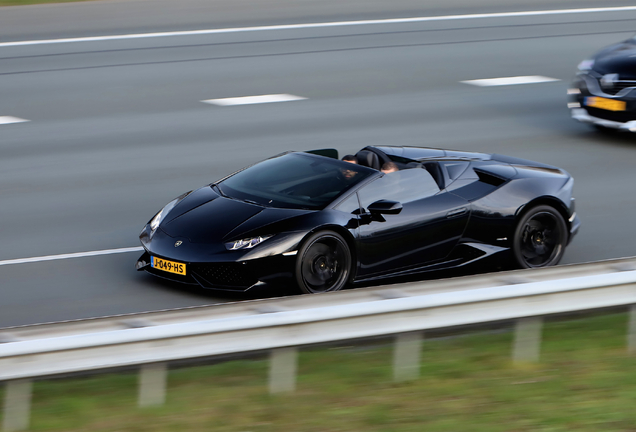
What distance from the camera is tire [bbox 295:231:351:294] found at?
805 centimetres

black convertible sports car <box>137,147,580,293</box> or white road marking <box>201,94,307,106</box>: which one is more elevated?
white road marking <box>201,94,307,106</box>

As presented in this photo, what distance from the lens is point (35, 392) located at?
18.5 feet

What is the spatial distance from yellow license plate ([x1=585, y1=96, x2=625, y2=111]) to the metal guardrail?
322 inches

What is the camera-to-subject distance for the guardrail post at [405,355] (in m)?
5.84

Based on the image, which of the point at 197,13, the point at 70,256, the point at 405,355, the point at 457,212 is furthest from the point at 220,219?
the point at 197,13

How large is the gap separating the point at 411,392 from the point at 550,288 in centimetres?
110

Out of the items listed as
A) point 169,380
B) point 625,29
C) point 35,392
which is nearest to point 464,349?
point 169,380

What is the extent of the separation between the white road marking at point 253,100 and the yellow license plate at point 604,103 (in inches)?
182

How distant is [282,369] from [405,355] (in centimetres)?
77

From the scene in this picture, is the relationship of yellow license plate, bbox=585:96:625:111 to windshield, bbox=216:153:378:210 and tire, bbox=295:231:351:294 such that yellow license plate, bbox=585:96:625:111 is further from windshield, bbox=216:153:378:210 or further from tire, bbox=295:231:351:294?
tire, bbox=295:231:351:294

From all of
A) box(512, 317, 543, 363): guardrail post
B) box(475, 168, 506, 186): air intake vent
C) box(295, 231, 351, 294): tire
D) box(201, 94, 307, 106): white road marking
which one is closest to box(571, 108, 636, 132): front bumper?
box(201, 94, 307, 106): white road marking

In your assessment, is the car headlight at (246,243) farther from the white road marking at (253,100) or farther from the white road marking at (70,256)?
the white road marking at (253,100)

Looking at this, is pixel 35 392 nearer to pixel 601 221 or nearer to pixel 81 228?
pixel 81 228

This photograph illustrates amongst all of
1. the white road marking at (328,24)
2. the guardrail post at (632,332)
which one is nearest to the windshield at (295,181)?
the guardrail post at (632,332)
